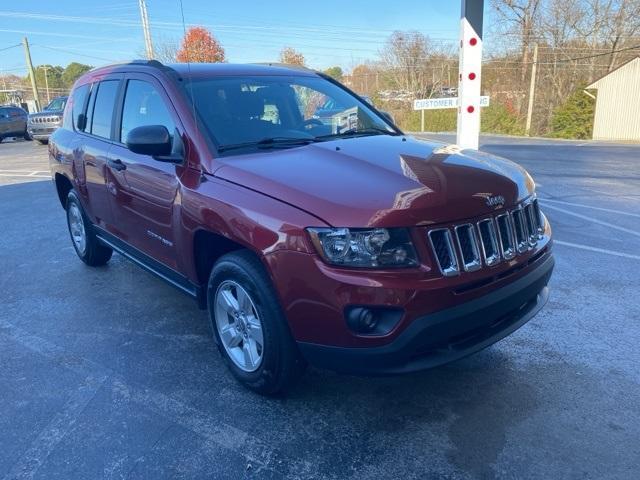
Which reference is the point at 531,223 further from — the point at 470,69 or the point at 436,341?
the point at 470,69

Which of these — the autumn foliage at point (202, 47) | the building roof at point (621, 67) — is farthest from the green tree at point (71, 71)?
the building roof at point (621, 67)

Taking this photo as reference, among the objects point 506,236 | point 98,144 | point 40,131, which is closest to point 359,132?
point 506,236

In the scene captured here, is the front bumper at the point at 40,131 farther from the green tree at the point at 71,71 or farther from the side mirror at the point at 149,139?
the green tree at the point at 71,71

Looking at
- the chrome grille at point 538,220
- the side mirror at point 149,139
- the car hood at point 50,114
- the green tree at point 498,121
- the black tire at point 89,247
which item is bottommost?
the green tree at point 498,121

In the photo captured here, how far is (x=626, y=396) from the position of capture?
299cm

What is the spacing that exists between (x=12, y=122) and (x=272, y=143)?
25152 mm

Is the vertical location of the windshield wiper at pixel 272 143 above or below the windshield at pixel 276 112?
below

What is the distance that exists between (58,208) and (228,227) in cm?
703

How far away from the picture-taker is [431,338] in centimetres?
247

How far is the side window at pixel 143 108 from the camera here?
3.61 meters

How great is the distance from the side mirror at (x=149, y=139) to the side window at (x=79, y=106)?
2051 mm

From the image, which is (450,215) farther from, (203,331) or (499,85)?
(499,85)

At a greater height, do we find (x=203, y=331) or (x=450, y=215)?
(x=450, y=215)

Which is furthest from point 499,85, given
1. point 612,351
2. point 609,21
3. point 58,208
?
point 612,351
